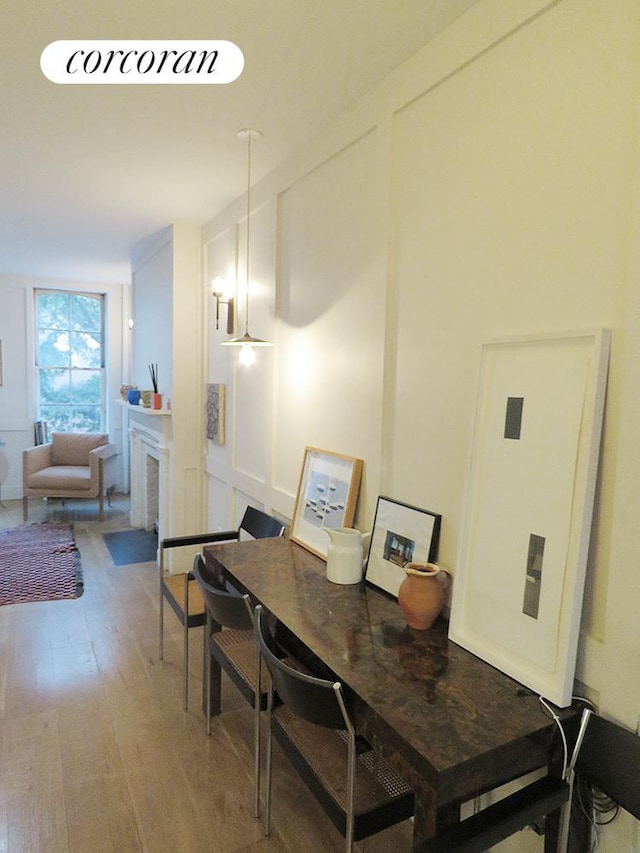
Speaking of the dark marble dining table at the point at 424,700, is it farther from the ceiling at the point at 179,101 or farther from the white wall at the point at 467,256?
the ceiling at the point at 179,101

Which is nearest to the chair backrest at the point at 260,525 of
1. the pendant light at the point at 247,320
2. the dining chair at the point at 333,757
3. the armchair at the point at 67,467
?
the pendant light at the point at 247,320

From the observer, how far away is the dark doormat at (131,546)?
4543 millimetres

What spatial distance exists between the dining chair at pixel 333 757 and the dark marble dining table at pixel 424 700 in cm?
8

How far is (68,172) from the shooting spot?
3.08 metres

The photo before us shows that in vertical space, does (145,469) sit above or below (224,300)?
below

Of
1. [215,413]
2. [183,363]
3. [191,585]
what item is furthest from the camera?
[183,363]

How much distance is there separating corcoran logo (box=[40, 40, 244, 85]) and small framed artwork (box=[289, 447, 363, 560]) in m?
1.57

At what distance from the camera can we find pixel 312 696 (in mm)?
1376

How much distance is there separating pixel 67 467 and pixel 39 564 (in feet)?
6.46

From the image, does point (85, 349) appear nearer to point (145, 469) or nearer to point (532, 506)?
point (145, 469)

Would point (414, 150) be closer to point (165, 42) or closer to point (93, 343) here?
point (165, 42)

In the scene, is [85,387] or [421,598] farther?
[85,387]

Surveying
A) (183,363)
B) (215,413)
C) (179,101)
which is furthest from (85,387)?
(179,101)

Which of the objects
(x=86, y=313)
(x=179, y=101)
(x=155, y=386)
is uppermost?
(x=179, y=101)
